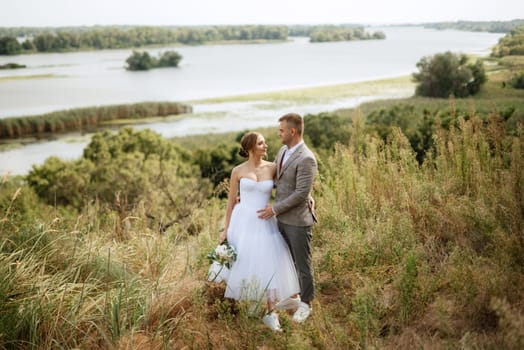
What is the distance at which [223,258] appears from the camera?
350cm

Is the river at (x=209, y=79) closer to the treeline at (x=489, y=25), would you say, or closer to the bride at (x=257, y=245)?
the treeline at (x=489, y=25)

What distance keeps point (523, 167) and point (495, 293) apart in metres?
1.22

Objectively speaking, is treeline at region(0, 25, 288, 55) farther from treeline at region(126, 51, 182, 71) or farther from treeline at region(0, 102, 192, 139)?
treeline at region(0, 102, 192, 139)

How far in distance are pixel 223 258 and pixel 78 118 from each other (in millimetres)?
39970

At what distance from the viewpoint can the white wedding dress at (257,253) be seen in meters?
3.48

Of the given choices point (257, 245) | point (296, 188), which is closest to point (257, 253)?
point (257, 245)

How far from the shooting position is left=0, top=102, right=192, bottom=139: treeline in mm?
34250

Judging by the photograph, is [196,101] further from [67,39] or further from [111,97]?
[67,39]

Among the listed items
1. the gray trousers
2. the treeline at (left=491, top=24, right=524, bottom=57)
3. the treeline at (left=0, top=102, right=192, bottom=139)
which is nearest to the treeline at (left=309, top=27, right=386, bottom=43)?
the treeline at (left=0, top=102, right=192, bottom=139)

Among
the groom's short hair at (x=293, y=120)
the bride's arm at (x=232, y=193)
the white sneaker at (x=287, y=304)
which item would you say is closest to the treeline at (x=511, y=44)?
the groom's short hair at (x=293, y=120)

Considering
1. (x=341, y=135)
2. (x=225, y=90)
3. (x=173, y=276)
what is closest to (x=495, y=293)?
(x=173, y=276)

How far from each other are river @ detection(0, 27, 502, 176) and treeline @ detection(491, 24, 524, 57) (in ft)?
3.50

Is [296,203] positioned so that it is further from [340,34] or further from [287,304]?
[340,34]

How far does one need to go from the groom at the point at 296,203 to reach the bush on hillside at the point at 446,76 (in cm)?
1385
